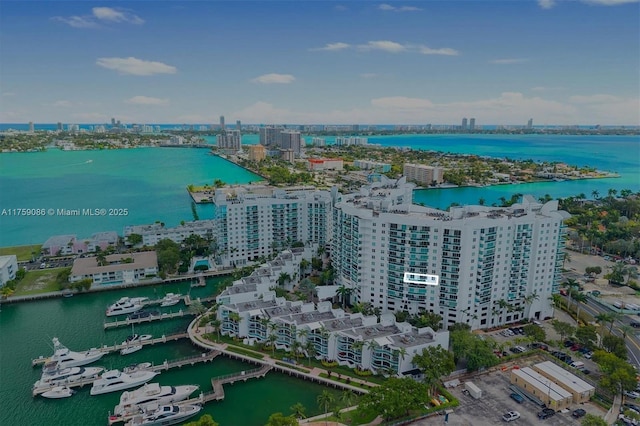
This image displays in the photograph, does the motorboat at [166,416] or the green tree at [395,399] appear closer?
the green tree at [395,399]

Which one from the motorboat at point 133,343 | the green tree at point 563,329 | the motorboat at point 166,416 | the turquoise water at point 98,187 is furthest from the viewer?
the turquoise water at point 98,187

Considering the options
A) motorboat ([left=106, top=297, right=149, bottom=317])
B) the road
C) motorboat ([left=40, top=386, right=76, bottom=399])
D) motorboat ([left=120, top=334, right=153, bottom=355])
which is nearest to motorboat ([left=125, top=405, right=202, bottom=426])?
motorboat ([left=40, top=386, right=76, bottom=399])

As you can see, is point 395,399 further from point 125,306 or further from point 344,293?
point 125,306

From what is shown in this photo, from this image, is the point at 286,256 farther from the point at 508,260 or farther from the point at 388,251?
the point at 508,260

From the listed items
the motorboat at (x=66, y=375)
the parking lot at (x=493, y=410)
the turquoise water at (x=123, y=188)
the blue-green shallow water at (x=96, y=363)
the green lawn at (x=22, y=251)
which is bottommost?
the blue-green shallow water at (x=96, y=363)

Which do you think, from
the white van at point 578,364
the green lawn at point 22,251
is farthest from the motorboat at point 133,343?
the white van at point 578,364

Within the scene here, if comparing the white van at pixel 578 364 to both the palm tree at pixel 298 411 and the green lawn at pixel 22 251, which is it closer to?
the palm tree at pixel 298 411

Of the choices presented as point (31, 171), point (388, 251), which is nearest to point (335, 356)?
point (388, 251)

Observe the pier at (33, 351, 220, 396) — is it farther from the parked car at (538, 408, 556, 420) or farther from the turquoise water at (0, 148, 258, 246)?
the turquoise water at (0, 148, 258, 246)
